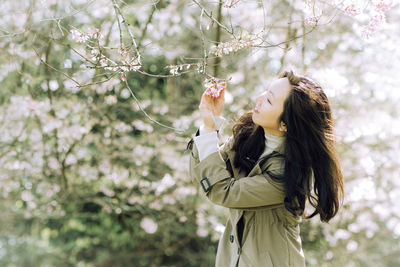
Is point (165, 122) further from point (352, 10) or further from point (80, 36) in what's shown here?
point (352, 10)

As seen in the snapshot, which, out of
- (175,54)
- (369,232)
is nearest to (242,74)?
(175,54)

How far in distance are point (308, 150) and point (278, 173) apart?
0.43ft

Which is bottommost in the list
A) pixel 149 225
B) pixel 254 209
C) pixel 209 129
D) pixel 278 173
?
pixel 149 225

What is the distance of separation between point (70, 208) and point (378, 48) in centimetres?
336

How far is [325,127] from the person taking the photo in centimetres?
147

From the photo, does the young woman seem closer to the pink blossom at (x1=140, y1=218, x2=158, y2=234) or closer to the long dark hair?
the long dark hair

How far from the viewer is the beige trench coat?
55.0 inches

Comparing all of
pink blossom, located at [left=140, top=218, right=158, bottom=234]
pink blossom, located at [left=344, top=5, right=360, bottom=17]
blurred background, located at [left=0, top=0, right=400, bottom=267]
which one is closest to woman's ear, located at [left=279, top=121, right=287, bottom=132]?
pink blossom, located at [left=344, top=5, right=360, bottom=17]

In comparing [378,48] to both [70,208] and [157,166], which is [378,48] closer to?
[157,166]

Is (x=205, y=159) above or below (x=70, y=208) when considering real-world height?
above

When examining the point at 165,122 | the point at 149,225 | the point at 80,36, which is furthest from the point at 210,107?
the point at 149,225

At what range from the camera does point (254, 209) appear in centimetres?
149

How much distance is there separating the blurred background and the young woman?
1.71 meters

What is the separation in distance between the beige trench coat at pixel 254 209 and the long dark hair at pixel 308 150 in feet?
0.16
